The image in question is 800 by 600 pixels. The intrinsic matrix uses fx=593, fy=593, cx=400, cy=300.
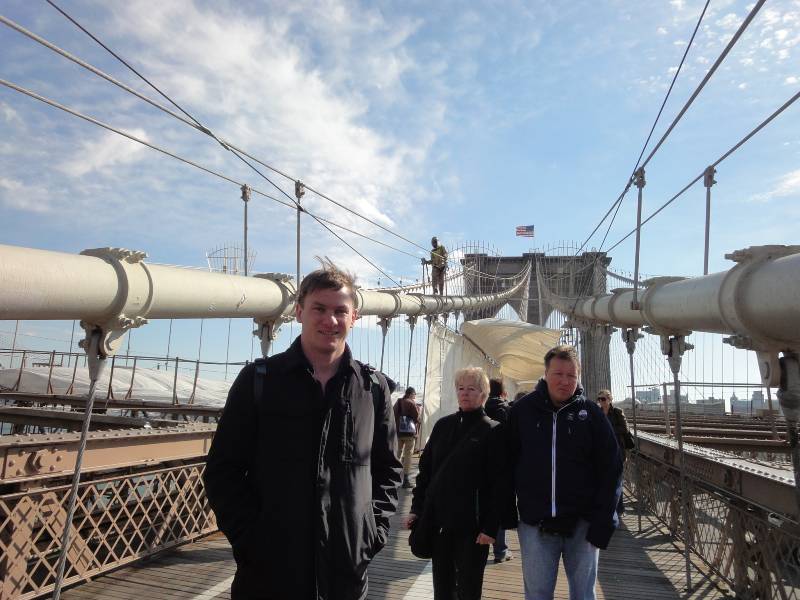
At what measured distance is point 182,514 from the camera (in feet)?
18.7

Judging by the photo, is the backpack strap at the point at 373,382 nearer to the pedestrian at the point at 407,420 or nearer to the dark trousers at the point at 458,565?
the dark trousers at the point at 458,565

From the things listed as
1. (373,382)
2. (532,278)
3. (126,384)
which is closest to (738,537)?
(373,382)

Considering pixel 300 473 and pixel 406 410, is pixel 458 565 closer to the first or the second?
pixel 300 473

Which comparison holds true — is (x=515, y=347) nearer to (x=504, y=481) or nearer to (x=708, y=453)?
(x=708, y=453)

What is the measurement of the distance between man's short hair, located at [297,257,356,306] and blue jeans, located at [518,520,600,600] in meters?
1.69

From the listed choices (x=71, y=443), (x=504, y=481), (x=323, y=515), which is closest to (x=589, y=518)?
(x=504, y=481)


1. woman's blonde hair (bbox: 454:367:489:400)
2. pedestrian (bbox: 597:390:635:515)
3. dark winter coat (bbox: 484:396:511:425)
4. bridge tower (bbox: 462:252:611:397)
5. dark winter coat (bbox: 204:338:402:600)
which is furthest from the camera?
bridge tower (bbox: 462:252:611:397)

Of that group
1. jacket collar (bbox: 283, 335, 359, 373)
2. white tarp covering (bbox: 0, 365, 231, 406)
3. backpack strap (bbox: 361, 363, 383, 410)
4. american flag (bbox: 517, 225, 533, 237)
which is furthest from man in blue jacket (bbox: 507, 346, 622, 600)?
american flag (bbox: 517, 225, 533, 237)

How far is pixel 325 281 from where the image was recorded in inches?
75.2

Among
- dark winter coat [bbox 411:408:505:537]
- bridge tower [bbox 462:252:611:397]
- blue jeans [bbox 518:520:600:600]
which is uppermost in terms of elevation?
bridge tower [bbox 462:252:611:397]

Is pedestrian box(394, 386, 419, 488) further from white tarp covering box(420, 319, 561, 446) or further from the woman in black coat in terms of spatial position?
the woman in black coat

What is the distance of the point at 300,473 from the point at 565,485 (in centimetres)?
160

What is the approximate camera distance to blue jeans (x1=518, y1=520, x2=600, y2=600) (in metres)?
2.80

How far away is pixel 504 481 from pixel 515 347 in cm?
1065
